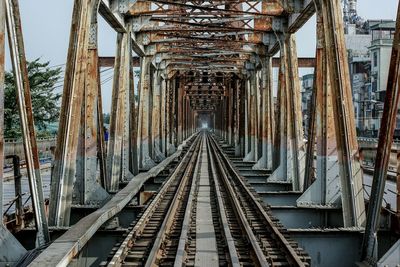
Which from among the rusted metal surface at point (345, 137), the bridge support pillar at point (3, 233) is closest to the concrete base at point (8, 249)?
the bridge support pillar at point (3, 233)

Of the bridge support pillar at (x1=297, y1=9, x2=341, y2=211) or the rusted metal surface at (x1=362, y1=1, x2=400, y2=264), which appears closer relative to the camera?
the rusted metal surface at (x1=362, y1=1, x2=400, y2=264)

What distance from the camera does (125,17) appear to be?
15.8 metres

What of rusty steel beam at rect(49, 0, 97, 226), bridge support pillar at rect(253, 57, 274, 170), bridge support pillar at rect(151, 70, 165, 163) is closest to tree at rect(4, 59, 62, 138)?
bridge support pillar at rect(151, 70, 165, 163)

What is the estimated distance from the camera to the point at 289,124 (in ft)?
47.5

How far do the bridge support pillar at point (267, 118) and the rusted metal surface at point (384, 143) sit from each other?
12.2m

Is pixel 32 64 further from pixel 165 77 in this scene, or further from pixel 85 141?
pixel 85 141

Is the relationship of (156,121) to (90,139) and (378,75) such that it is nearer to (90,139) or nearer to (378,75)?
(90,139)

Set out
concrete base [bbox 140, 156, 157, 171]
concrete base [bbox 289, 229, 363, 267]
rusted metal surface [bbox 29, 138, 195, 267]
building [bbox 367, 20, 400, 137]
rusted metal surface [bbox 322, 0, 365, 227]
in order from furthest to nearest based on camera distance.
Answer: building [bbox 367, 20, 400, 137]
concrete base [bbox 140, 156, 157, 171]
rusted metal surface [bbox 322, 0, 365, 227]
concrete base [bbox 289, 229, 363, 267]
rusted metal surface [bbox 29, 138, 195, 267]

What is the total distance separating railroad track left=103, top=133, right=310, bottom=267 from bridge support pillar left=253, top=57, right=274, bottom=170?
21.5ft

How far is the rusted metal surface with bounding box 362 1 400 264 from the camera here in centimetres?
617

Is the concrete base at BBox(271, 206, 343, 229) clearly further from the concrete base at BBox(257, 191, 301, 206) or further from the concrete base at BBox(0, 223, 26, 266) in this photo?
the concrete base at BBox(0, 223, 26, 266)

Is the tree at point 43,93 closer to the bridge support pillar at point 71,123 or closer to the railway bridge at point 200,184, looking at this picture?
the railway bridge at point 200,184

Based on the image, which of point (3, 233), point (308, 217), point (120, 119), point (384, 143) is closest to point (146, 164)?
point (120, 119)

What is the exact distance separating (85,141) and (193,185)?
5441mm
